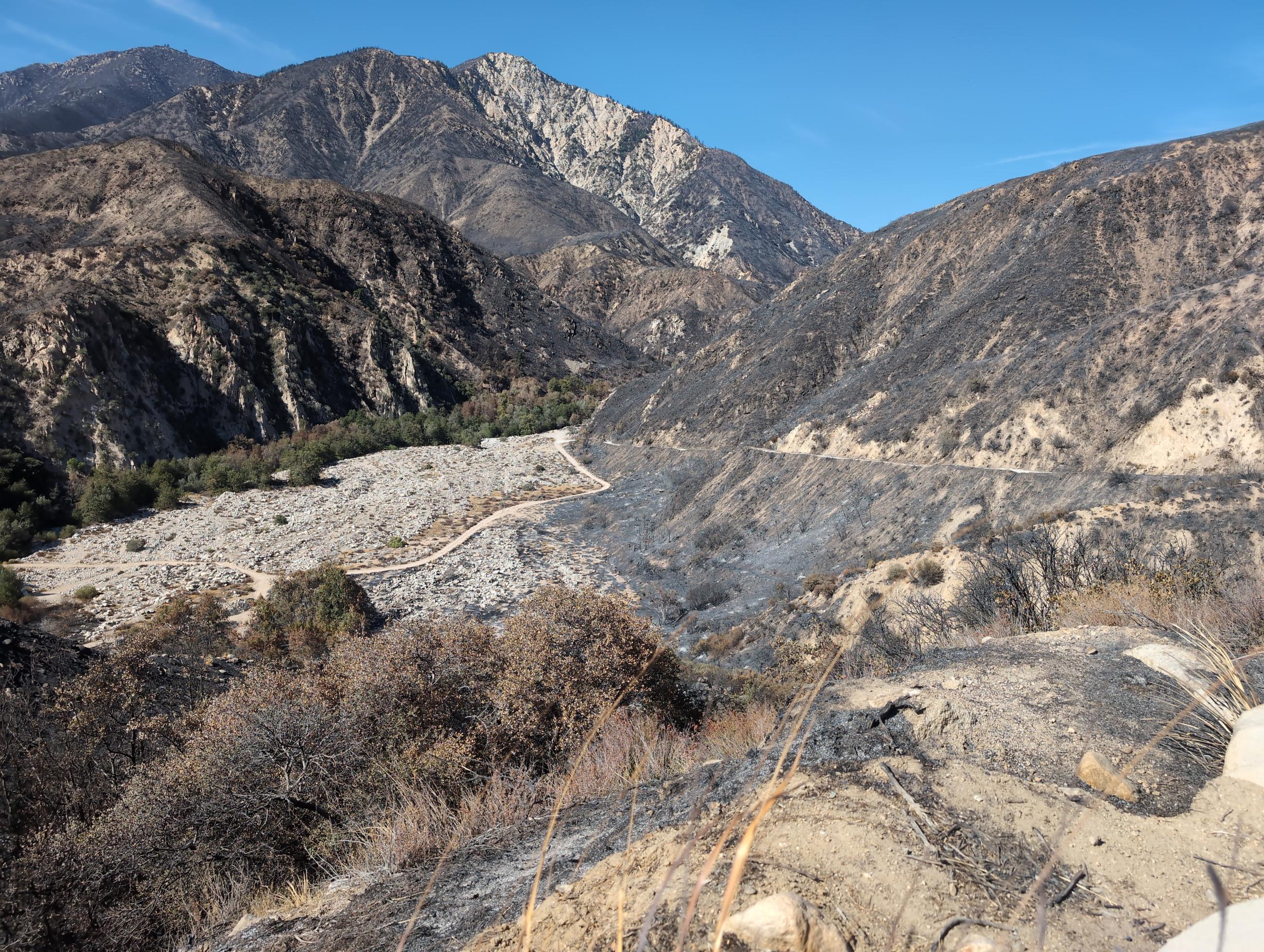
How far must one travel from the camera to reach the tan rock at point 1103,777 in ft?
10.5

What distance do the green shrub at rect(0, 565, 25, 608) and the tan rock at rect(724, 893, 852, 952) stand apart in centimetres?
2490

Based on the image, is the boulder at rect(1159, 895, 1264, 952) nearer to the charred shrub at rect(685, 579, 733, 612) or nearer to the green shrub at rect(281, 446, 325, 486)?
the charred shrub at rect(685, 579, 733, 612)

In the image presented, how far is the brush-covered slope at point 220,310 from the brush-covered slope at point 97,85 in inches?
3704

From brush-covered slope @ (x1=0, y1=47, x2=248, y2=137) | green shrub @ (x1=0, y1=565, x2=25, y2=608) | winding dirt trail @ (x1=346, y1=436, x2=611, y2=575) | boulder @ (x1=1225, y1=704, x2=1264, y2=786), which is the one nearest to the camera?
boulder @ (x1=1225, y1=704, x2=1264, y2=786)

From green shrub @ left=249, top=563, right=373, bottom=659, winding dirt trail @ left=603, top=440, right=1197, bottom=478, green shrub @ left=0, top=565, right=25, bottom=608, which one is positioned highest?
winding dirt trail @ left=603, top=440, right=1197, bottom=478

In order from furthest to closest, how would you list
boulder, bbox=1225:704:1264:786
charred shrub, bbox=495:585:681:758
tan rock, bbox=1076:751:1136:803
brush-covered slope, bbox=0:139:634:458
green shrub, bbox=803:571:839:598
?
brush-covered slope, bbox=0:139:634:458
green shrub, bbox=803:571:839:598
charred shrub, bbox=495:585:681:758
tan rock, bbox=1076:751:1136:803
boulder, bbox=1225:704:1264:786

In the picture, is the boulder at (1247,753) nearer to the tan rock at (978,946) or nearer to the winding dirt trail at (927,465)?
the tan rock at (978,946)

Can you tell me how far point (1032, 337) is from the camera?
24.3m

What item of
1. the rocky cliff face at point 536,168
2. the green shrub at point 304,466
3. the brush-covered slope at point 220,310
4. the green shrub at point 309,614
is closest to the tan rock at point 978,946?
the green shrub at point 309,614

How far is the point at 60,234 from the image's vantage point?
47438 mm

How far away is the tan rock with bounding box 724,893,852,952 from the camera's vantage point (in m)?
2.31

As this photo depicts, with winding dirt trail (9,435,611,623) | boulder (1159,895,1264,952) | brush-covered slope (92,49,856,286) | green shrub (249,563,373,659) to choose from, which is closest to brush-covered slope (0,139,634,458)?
winding dirt trail (9,435,611,623)

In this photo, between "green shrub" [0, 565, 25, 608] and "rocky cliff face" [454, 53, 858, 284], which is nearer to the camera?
"green shrub" [0, 565, 25, 608]

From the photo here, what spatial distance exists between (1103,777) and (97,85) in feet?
755
